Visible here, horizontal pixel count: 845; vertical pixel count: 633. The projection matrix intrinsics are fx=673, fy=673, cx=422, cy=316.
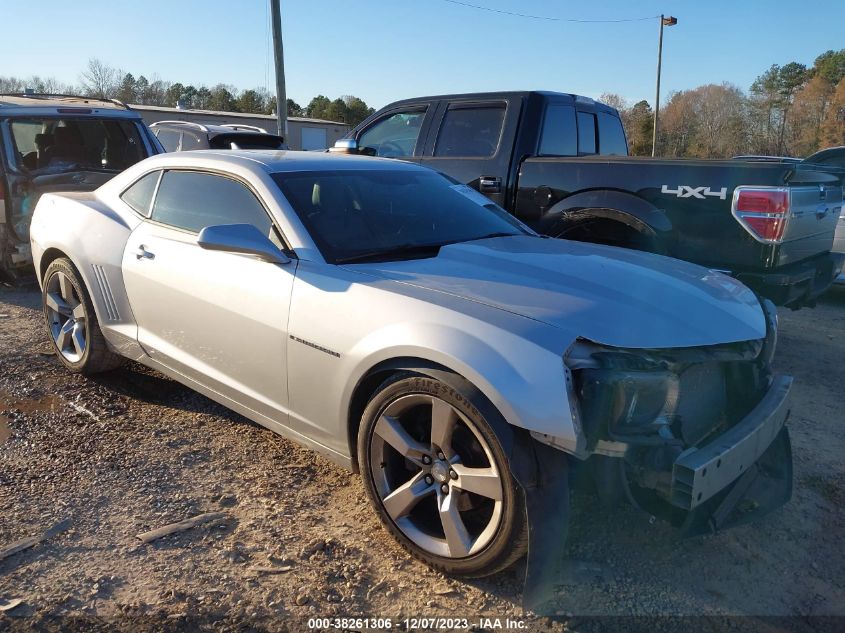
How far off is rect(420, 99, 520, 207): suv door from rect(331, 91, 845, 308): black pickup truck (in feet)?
0.04

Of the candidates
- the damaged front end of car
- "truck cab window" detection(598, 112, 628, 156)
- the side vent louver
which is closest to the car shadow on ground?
the side vent louver

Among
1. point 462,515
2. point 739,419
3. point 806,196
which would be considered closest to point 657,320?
point 739,419

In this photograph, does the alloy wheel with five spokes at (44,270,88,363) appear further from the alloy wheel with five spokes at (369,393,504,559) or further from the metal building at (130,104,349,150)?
the metal building at (130,104,349,150)

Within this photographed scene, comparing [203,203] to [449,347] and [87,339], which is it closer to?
[87,339]

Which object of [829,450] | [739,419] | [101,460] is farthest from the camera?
[829,450]

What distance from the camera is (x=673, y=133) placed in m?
51.0

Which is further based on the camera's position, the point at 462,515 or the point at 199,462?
the point at 199,462

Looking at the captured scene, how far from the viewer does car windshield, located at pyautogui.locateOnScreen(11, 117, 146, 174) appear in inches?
287

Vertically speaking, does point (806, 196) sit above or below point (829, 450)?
above

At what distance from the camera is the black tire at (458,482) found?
2381 mm

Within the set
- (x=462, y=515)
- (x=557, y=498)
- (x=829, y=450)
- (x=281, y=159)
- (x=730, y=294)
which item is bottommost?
(x=829, y=450)

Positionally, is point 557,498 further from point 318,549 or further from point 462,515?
point 318,549

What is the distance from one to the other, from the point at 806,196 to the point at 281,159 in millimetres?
3522

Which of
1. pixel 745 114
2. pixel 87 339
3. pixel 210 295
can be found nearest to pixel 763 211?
pixel 210 295
